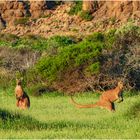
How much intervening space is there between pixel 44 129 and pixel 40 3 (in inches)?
2104

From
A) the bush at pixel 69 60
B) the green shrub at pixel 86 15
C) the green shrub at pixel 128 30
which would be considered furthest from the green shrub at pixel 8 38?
the bush at pixel 69 60

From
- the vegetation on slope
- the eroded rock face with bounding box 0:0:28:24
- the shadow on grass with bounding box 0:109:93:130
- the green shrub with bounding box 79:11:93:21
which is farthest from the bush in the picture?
the eroded rock face with bounding box 0:0:28:24

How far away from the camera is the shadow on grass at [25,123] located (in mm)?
11648

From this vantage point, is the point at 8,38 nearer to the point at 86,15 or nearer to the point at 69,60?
the point at 86,15

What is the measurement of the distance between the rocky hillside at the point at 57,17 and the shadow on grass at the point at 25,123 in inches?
1831

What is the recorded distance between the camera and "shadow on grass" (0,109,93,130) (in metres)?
11.6

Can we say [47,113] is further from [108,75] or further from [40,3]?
[40,3]

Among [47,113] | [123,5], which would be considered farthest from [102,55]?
[123,5]

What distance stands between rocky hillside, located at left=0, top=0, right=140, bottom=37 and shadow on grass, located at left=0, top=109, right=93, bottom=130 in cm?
4651

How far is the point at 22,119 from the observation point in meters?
12.0

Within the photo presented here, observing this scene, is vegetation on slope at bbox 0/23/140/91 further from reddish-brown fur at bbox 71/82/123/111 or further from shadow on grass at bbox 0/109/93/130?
shadow on grass at bbox 0/109/93/130

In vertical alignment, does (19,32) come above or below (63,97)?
below

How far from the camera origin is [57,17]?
6444cm

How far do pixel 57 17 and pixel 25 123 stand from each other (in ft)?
174
